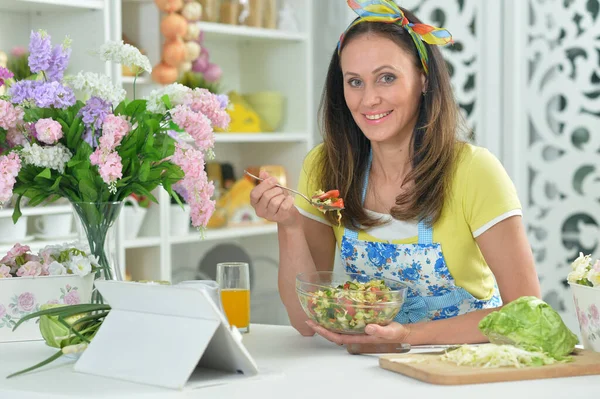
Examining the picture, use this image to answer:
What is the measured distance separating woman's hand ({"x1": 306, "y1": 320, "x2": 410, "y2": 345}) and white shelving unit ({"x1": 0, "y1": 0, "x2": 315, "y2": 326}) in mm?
1500

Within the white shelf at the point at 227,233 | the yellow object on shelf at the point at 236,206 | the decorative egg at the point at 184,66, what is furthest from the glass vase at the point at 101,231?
the yellow object on shelf at the point at 236,206

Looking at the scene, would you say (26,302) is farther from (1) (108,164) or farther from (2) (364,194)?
(2) (364,194)

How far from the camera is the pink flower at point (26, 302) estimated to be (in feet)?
5.65

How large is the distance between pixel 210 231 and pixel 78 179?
2017 millimetres

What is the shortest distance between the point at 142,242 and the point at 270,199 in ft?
5.39

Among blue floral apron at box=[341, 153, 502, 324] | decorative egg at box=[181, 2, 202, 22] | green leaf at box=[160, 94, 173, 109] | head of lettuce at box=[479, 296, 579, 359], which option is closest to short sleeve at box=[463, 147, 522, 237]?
blue floral apron at box=[341, 153, 502, 324]

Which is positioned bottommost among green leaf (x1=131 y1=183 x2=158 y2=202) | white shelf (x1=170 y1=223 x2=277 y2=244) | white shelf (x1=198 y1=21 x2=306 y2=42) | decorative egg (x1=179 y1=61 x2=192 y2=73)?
white shelf (x1=170 y1=223 x2=277 y2=244)

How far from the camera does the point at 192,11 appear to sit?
3.53 m

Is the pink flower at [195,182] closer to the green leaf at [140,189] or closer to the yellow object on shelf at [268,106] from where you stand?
the green leaf at [140,189]

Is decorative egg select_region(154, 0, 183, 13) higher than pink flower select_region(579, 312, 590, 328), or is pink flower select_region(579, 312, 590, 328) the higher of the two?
decorative egg select_region(154, 0, 183, 13)

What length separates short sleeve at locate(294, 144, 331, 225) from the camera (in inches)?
88.7

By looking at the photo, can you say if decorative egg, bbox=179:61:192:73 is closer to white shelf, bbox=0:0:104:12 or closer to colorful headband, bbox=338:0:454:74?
white shelf, bbox=0:0:104:12

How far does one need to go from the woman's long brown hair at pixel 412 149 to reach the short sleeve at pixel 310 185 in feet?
0.04

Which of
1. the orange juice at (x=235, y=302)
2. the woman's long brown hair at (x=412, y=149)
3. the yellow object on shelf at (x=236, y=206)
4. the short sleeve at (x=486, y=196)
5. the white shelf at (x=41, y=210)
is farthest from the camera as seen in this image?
the yellow object on shelf at (x=236, y=206)
